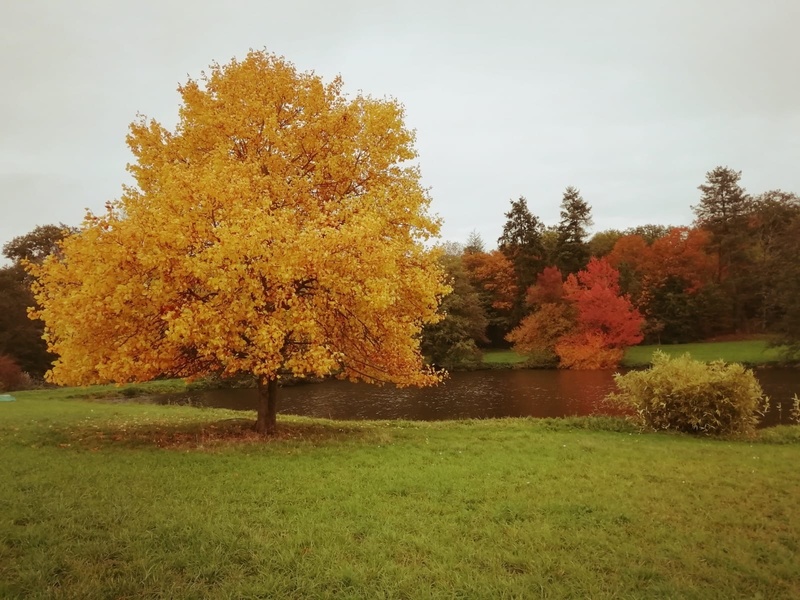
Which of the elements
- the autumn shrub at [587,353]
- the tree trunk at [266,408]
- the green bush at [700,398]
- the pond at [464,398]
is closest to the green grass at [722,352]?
the autumn shrub at [587,353]

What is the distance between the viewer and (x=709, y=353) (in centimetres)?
4931

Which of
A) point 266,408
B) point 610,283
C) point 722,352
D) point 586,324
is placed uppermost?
point 610,283

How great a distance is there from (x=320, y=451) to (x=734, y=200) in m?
66.2

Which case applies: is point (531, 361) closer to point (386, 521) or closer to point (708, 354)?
point (708, 354)

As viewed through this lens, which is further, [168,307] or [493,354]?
[493,354]

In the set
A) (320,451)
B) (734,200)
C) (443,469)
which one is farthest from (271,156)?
(734,200)

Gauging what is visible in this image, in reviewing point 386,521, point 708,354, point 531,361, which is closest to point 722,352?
point 708,354

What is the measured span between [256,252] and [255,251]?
0.04 metres

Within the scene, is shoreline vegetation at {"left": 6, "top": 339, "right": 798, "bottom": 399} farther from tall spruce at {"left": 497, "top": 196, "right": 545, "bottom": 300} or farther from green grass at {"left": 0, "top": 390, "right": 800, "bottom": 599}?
green grass at {"left": 0, "top": 390, "right": 800, "bottom": 599}

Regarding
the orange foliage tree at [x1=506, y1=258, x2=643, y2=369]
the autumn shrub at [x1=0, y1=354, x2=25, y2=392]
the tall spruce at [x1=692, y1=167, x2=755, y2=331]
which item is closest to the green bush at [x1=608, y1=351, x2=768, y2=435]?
the orange foliage tree at [x1=506, y1=258, x2=643, y2=369]

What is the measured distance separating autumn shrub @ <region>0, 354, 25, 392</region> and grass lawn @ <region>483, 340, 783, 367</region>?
39.3 metres

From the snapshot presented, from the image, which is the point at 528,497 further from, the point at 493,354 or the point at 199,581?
the point at 493,354

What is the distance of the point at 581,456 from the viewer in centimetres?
1141

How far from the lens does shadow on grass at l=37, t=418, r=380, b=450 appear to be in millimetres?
11852
